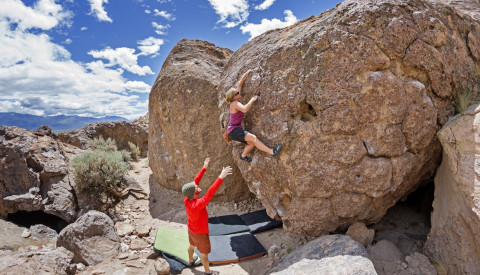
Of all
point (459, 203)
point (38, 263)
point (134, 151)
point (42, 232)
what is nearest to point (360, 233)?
point (459, 203)

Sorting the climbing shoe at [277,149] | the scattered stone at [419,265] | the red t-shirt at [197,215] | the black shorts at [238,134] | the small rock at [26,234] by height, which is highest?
the black shorts at [238,134]

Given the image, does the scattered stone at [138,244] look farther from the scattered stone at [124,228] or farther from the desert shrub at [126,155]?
the desert shrub at [126,155]

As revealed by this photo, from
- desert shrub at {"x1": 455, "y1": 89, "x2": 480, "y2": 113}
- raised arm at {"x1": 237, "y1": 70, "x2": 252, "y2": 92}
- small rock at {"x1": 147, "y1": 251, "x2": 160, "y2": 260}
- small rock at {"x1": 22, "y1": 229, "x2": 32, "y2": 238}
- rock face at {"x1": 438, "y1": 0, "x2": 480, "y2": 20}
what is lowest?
small rock at {"x1": 147, "y1": 251, "x2": 160, "y2": 260}

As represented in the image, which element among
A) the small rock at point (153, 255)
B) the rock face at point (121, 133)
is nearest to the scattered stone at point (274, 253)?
the small rock at point (153, 255)

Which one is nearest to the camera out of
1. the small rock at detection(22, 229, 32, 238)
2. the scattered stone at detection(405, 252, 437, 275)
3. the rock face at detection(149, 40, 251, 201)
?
the scattered stone at detection(405, 252, 437, 275)

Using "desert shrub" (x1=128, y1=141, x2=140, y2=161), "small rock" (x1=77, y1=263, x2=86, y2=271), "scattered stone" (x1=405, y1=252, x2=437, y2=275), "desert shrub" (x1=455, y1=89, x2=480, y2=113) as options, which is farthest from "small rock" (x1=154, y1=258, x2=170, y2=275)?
"desert shrub" (x1=128, y1=141, x2=140, y2=161)

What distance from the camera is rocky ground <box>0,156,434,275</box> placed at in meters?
3.73

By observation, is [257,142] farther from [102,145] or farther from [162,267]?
[102,145]

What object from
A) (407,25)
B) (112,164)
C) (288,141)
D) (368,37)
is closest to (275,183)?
(288,141)

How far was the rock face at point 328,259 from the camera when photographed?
2.77 m

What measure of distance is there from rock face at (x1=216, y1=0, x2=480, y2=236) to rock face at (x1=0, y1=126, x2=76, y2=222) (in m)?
4.90

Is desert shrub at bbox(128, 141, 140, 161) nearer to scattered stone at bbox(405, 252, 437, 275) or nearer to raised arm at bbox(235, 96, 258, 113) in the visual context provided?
raised arm at bbox(235, 96, 258, 113)

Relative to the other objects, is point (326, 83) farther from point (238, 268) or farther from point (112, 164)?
point (112, 164)

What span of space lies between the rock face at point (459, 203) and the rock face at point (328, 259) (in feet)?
3.36
